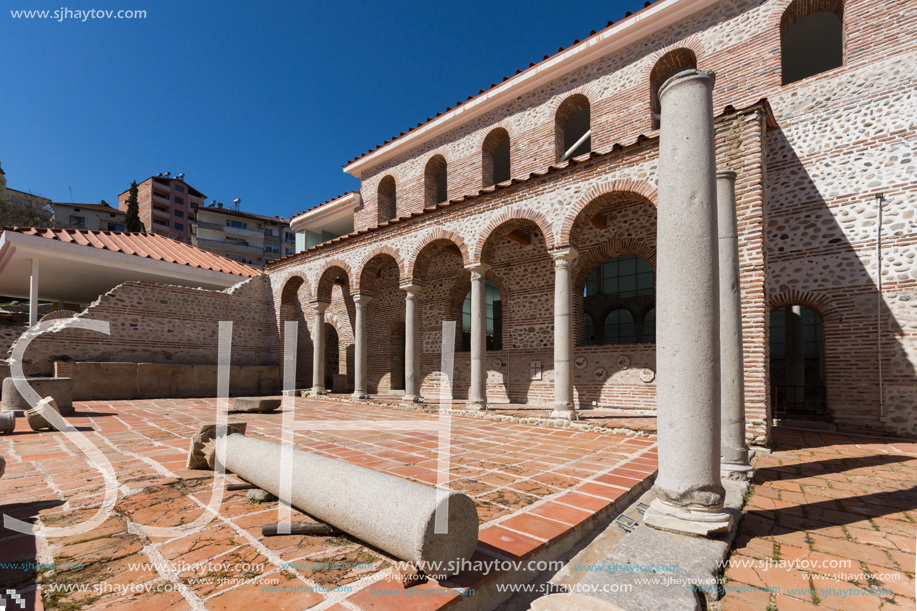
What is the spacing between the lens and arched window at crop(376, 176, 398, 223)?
652 inches

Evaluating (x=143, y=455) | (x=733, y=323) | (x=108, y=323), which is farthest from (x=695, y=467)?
(x=108, y=323)

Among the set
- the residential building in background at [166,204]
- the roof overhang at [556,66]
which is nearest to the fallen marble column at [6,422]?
the roof overhang at [556,66]

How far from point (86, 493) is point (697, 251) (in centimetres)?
535

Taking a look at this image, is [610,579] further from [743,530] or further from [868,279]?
[868,279]

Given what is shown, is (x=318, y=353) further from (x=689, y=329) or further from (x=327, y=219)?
(x=689, y=329)

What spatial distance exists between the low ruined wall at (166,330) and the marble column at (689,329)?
14897mm

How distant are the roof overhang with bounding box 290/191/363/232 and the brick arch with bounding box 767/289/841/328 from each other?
14247 millimetres

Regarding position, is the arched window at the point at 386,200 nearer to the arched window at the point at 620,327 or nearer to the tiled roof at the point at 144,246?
the tiled roof at the point at 144,246

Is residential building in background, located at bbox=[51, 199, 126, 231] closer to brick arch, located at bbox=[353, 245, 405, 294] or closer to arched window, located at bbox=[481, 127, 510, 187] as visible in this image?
brick arch, located at bbox=[353, 245, 405, 294]

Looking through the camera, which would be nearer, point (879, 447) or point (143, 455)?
point (143, 455)

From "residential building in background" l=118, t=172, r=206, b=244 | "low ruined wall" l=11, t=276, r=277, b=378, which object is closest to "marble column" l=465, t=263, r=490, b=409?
"low ruined wall" l=11, t=276, r=277, b=378

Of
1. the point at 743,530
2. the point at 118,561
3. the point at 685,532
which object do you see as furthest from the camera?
the point at 743,530

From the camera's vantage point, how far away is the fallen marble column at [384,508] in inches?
85.5

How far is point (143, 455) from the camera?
4.90m
